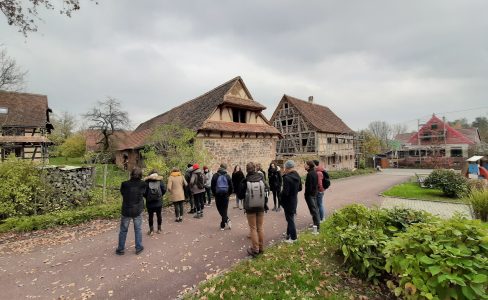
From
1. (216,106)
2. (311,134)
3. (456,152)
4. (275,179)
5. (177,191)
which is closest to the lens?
(177,191)

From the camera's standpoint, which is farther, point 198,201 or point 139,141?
point 139,141

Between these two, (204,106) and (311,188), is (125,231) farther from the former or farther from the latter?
(204,106)

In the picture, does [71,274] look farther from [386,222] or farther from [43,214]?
[386,222]

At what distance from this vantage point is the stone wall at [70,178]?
8.91 m

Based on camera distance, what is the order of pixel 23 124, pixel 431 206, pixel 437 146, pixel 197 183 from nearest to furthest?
pixel 197 183, pixel 431 206, pixel 23 124, pixel 437 146

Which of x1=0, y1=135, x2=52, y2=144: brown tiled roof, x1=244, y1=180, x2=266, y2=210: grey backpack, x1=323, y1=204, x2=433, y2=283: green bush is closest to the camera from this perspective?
x1=323, y1=204, x2=433, y2=283: green bush

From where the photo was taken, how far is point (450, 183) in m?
12.4

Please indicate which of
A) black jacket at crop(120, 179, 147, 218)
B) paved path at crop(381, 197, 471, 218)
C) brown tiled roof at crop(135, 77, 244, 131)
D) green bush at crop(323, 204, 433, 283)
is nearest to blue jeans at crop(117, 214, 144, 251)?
black jacket at crop(120, 179, 147, 218)

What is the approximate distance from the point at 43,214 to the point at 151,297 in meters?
7.18

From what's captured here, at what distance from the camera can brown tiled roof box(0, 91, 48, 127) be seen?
1923 centimetres

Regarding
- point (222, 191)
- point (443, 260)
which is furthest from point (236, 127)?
point (443, 260)

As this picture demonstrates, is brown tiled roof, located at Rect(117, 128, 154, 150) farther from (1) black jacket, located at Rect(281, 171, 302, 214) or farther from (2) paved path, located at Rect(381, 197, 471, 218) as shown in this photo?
(2) paved path, located at Rect(381, 197, 471, 218)

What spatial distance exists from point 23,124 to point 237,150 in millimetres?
17666

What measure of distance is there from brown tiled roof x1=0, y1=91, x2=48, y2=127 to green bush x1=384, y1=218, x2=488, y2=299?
25.2 meters
